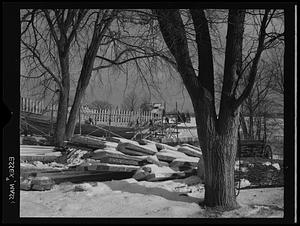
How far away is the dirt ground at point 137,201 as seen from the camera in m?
3.85

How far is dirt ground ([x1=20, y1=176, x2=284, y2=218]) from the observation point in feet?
12.6

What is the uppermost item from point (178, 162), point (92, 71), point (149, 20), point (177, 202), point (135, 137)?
point (149, 20)

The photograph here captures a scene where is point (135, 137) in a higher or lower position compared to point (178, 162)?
higher

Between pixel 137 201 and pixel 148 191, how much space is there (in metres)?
0.44

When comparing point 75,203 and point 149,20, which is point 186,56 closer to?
point 149,20

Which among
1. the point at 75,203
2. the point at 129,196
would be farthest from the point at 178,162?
the point at 75,203

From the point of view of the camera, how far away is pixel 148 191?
4551 mm

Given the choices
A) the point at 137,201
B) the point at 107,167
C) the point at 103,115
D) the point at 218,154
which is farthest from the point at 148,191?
the point at 103,115

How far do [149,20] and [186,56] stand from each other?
574 mm

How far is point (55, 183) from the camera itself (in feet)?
15.6

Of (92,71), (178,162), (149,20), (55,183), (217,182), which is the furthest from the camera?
(178,162)

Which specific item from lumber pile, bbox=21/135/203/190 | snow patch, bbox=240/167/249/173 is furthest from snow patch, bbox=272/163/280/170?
lumber pile, bbox=21/135/203/190

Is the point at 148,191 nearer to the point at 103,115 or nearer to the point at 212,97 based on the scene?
the point at 103,115

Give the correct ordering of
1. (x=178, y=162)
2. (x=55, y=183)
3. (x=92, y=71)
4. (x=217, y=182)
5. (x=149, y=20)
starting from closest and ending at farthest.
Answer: (x=149, y=20) → (x=217, y=182) → (x=92, y=71) → (x=55, y=183) → (x=178, y=162)
